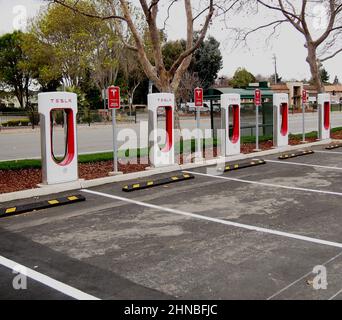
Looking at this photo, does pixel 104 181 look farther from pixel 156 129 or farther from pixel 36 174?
pixel 156 129

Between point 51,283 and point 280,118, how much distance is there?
1311 centimetres

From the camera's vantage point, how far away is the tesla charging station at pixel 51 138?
9.72 m

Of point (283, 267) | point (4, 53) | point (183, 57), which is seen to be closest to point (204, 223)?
point (283, 267)

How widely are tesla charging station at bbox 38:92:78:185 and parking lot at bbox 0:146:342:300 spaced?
0.68 meters

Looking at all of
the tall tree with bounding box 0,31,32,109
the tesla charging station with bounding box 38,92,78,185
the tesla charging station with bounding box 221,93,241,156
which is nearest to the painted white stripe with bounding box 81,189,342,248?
the tesla charging station with bounding box 38,92,78,185

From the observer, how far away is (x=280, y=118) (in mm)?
16812

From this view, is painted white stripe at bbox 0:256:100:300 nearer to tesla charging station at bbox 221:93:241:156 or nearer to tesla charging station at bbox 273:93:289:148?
tesla charging station at bbox 221:93:241:156

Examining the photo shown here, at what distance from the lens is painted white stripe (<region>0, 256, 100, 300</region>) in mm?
4762

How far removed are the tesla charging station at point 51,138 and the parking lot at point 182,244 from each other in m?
0.68

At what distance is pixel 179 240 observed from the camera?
21.6 ft

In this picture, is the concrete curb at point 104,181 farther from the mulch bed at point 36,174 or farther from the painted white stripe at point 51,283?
the painted white stripe at point 51,283

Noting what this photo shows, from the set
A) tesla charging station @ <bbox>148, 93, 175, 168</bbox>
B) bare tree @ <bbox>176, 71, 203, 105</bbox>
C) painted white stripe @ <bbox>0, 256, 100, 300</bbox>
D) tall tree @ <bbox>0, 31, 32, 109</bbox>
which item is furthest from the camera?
bare tree @ <bbox>176, 71, 203, 105</bbox>

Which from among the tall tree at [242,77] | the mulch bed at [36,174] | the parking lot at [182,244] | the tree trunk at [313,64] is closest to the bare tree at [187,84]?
the tall tree at [242,77]

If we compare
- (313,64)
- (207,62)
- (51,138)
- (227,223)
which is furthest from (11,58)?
(227,223)
